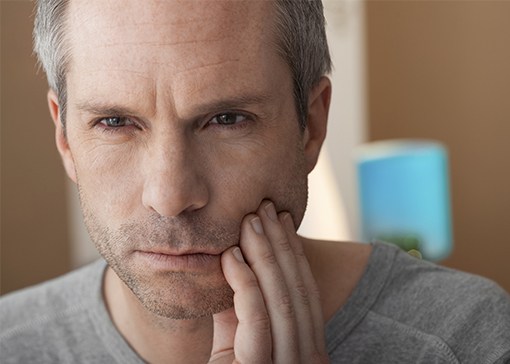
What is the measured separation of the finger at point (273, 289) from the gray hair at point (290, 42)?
0.23 metres

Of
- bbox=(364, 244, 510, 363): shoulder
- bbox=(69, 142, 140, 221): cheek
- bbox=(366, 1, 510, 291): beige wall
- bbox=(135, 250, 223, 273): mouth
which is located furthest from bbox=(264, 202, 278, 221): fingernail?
bbox=(366, 1, 510, 291): beige wall

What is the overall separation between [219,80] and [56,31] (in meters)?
0.34

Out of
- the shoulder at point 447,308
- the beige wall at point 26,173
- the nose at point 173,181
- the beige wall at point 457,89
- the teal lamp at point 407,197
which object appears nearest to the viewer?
the nose at point 173,181

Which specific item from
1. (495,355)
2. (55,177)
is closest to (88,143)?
(495,355)

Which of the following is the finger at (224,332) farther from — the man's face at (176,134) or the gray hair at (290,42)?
the gray hair at (290,42)

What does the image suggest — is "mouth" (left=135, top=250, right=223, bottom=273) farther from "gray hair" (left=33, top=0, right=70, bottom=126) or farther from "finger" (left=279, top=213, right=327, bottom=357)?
"gray hair" (left=33, top=0, right=70, bottom=126)

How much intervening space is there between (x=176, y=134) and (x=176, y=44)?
0.45 ft

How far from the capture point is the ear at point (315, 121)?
1729mm

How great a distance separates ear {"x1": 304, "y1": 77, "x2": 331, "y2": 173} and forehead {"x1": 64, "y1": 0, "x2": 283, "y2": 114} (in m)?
0.21

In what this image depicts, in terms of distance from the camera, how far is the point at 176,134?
1.45 m

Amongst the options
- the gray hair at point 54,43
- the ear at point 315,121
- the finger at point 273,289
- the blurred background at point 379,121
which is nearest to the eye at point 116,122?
the gray hair at point 54,43

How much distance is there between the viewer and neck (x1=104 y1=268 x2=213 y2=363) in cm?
178

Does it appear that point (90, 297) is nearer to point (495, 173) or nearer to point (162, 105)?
point (162, 105)

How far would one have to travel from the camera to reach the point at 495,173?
524 centimetres
